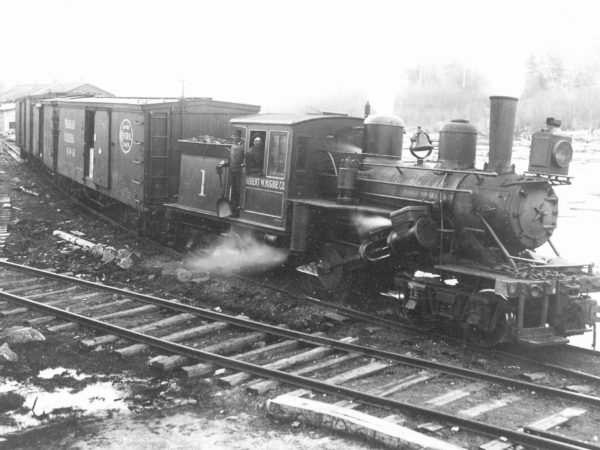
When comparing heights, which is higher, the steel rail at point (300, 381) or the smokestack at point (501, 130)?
the smokestack at point (501, 130)

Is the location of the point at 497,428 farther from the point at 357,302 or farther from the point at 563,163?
the point at 357,302

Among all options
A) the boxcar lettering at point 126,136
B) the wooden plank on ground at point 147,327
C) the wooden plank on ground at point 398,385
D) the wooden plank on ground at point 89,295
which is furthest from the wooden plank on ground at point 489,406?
the boxcar lettering at point 126,136

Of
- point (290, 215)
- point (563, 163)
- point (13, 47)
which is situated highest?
point (13, 47)

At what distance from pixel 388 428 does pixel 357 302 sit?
15.5 feet

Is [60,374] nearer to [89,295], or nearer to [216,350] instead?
[216,350]

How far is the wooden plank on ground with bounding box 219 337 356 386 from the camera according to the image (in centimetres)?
655

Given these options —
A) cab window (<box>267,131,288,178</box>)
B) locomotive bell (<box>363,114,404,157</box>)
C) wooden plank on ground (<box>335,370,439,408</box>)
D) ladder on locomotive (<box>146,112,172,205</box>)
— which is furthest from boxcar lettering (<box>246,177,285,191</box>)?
wooden plank on ground (<box>335,370,439,408</box>)

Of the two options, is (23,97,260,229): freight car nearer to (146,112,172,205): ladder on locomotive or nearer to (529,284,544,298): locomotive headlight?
(146,112,172,205): ladder on locomotive

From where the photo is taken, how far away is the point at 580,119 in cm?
2492

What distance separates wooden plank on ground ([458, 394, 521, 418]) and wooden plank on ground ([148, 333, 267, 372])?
2829 mm

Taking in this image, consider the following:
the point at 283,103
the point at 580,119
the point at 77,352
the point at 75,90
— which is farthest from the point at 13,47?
the point at 77,352

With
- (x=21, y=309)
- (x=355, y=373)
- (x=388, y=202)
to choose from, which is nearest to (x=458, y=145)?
(x=388, y=202)

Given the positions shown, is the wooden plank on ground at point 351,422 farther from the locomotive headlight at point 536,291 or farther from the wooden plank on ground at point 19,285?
the wooden plank on ground at point 19,285

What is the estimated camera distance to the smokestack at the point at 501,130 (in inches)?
306
